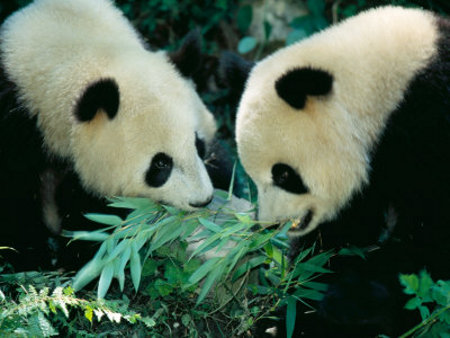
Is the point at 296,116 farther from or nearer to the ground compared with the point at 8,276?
farther from the ground

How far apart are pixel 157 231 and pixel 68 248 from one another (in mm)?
903

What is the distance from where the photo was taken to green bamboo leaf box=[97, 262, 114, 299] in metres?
2.70

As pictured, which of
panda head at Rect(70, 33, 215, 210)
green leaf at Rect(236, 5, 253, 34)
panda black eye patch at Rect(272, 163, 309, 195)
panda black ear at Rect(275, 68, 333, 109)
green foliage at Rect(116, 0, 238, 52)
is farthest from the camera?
green foliage at Rect(116, 0, 238, 52)

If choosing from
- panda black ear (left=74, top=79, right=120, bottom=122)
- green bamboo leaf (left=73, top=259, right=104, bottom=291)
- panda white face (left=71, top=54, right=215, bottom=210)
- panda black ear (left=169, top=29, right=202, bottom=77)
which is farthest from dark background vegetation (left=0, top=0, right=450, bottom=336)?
green bamboo leaf (left=73, top=259, right=104, bottom=291)

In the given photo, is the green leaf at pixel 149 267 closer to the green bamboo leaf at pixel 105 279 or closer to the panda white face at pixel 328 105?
the green bamboo leaf at pixel 105 279

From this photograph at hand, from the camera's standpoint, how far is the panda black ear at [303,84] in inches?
103

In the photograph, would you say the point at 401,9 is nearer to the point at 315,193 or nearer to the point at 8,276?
the point at 315,193

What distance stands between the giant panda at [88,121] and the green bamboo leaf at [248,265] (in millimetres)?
382

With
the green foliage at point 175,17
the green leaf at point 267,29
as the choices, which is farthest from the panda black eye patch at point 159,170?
the green foliage at point 175,17

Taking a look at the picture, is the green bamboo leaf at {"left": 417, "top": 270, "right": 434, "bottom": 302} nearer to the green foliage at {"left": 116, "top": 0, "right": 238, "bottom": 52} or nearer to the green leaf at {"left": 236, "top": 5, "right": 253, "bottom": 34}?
the green leaf at {"left": 236, "top": 5, "right": 253, "bottom": 34}

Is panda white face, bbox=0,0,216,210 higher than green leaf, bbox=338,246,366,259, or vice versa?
panda white face, bbox=0,0,216,210

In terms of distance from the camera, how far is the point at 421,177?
106 inches

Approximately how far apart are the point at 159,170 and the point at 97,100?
0.49 m

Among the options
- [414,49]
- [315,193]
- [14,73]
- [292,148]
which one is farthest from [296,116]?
[14,73]
